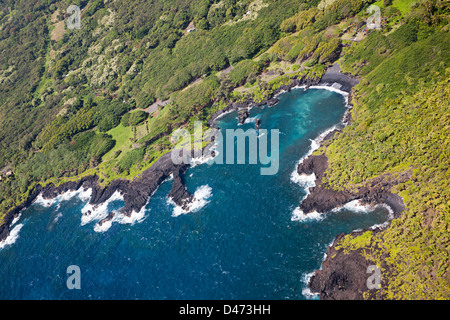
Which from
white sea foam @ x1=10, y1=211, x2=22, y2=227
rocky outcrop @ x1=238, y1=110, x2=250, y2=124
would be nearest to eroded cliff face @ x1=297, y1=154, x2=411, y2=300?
rocky outcrop @ x1=238, y1=110, x2=250, y2=124

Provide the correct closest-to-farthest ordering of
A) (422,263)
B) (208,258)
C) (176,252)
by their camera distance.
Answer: (422,263)
(208,258)
(176,252)

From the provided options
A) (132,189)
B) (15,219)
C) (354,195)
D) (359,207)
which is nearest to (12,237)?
(15,219)

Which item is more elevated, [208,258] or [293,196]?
[293,196]

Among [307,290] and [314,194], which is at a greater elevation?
[314,194]

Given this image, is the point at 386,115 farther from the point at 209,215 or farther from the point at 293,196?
the point at 209,215

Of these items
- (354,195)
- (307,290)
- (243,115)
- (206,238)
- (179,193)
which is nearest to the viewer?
(307,290)

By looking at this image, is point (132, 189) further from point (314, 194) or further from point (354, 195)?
point (354, 195)
